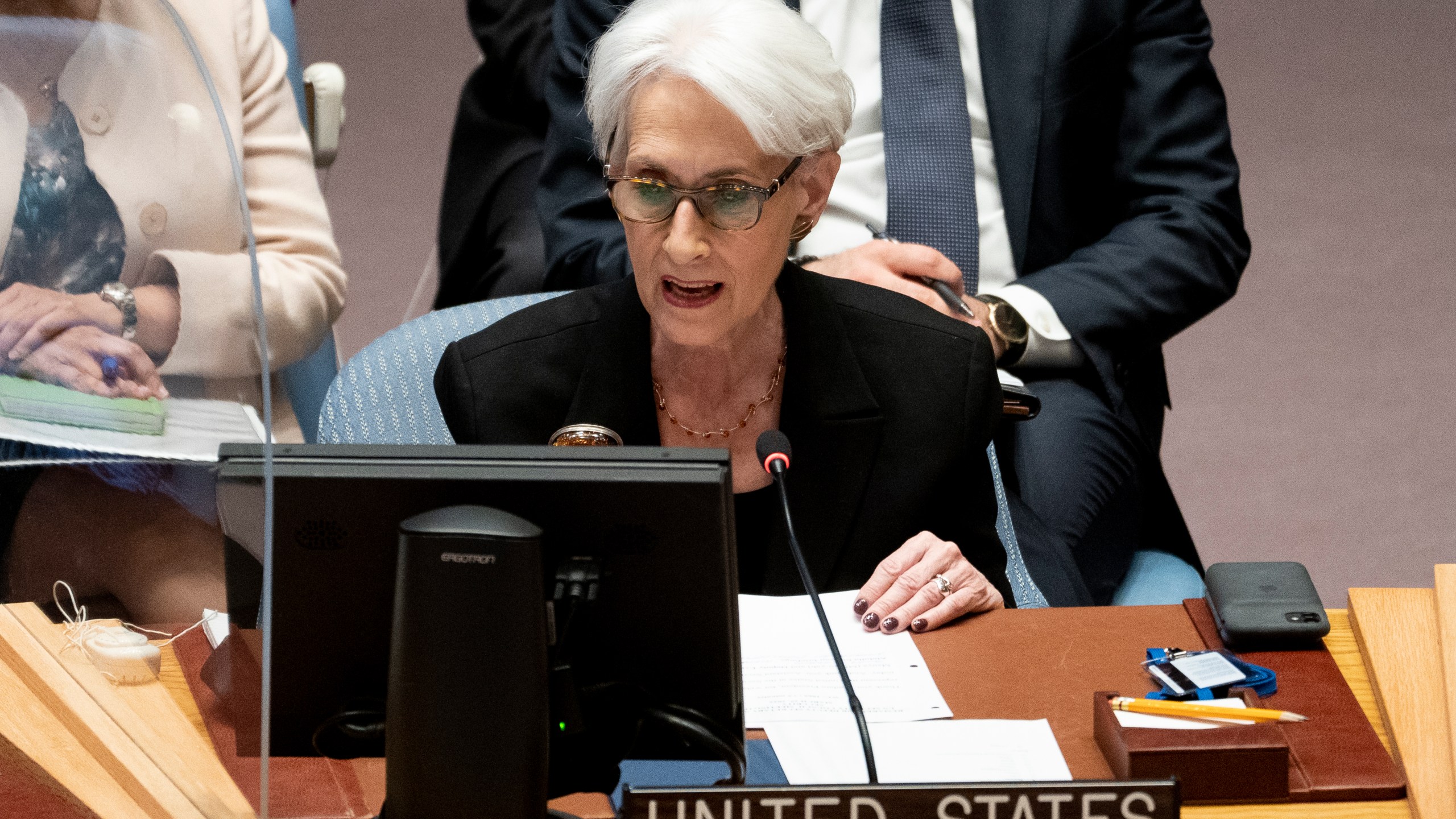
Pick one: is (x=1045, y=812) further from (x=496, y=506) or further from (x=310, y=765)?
(x=310, y=765)

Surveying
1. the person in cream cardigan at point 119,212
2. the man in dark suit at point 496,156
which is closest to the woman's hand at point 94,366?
the person in cream cardigan at point 119,212

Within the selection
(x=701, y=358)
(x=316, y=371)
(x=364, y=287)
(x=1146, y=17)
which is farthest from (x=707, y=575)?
(x=364, y=287)

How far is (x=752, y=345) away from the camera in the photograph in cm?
168

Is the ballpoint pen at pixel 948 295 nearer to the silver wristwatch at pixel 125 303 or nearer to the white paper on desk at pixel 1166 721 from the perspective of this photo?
the white paper on desk at pixel 1166 721

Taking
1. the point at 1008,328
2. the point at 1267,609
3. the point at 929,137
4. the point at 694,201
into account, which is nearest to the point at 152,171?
the point at 694,201

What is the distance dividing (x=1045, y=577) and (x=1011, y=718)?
2.22 ft

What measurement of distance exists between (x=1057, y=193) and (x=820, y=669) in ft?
4.28

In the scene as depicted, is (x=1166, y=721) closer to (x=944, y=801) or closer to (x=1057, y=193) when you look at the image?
(x=944, y=801)

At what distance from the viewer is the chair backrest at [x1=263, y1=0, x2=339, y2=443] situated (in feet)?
6.34

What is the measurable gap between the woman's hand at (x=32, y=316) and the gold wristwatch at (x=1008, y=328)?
4.96 feet

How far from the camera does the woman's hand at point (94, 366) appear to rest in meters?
0.84

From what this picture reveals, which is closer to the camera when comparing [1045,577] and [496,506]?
[496,506]

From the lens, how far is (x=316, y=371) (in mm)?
2137

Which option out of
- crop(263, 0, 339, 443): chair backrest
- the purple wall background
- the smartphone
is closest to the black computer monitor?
the smartphone
